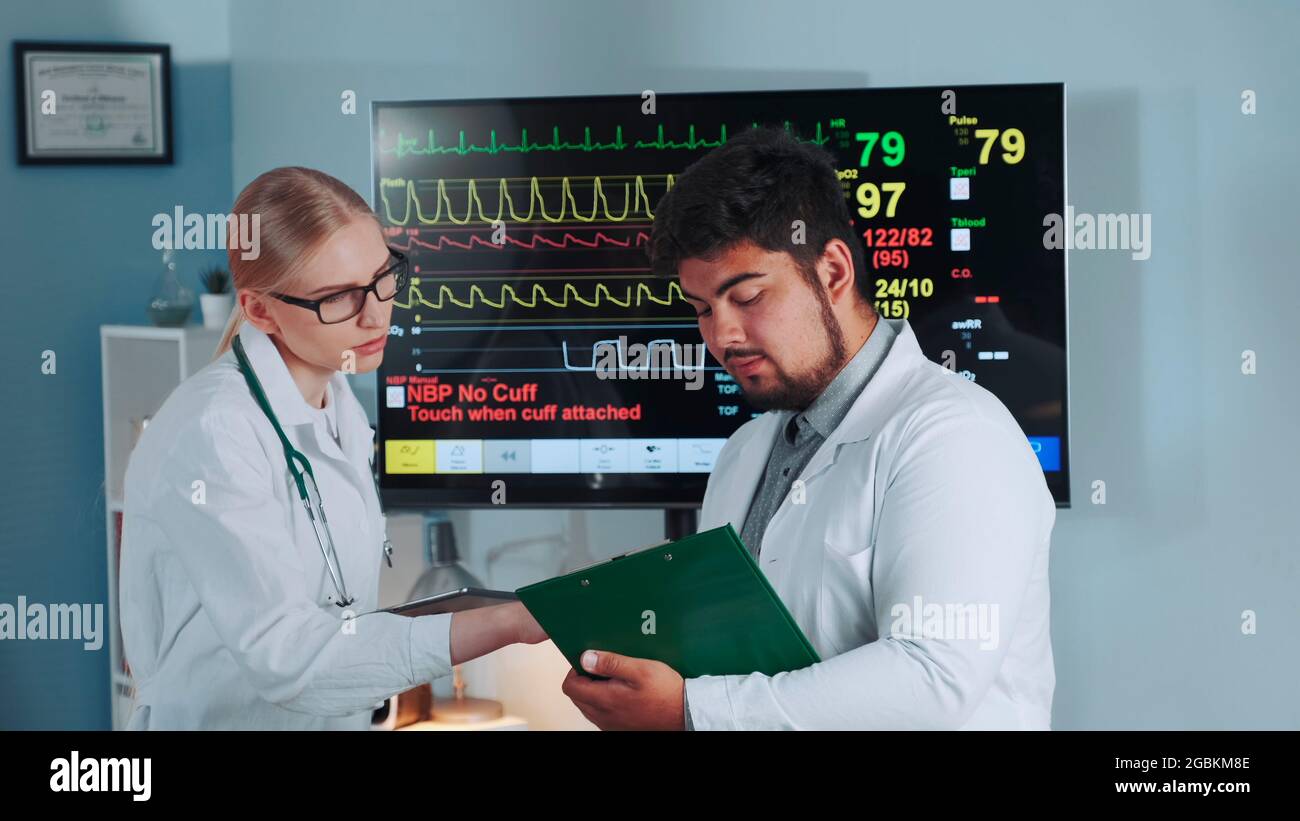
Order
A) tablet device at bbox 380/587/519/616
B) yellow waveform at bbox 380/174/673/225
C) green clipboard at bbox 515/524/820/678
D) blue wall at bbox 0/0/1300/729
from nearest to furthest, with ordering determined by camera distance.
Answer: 1. green clipboard at bbox 515/524/820/678
2. tablet device at bbox 380/587/519/616
3. blue wall at bbox 0/0/1300/729
4. yellow waveform at bbox 380/174/673/225

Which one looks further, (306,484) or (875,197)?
(875,197)

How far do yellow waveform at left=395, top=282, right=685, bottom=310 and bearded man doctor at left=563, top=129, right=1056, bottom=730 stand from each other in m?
0.47

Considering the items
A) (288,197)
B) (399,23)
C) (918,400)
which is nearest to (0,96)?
(399,23)

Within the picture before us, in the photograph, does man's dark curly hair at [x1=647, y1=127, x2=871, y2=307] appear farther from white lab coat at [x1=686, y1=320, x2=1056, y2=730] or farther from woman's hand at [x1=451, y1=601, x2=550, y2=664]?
woman's hand at [x1=451, y1=601, x2=550, y2=664]

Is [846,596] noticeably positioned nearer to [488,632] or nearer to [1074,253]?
[488,632]

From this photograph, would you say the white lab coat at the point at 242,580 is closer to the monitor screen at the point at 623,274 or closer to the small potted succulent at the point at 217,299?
the monitor screen at the point at 623,274

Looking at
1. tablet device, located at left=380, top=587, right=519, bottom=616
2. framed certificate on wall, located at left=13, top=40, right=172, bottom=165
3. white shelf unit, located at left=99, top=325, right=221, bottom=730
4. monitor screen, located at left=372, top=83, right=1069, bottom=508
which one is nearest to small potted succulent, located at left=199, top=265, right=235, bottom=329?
white shelf unit, located at left=99, top=325, right=221, bottom=730

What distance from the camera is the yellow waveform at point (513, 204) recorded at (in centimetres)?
162

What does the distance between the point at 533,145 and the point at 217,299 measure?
580 mm

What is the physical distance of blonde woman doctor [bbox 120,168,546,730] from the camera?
1.11 meters

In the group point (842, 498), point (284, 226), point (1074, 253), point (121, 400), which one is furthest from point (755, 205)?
point (121, 400)

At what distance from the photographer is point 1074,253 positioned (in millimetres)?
1597
